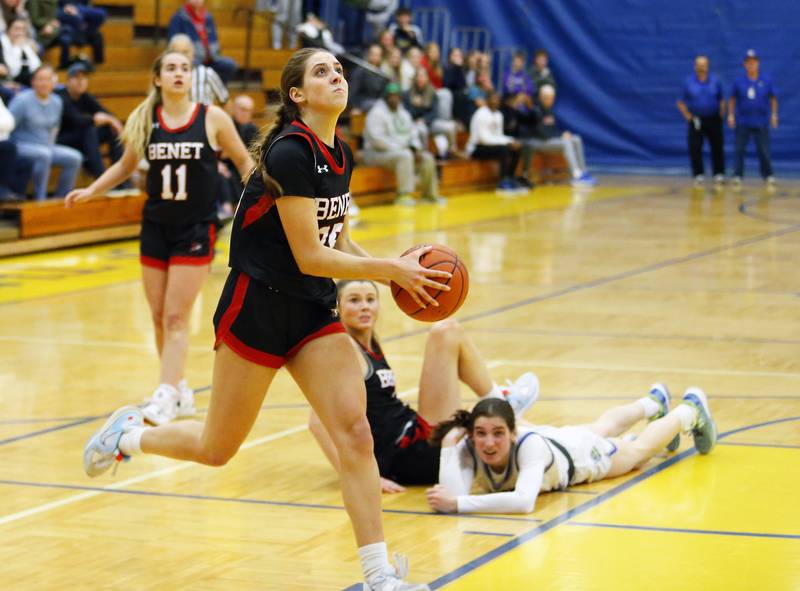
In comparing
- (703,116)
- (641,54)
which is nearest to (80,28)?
(703,116)

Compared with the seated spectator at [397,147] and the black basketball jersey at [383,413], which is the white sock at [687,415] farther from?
the seated spectator at [397,147]

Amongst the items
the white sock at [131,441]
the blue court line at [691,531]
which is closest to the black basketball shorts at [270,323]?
the white sock at [131,441]

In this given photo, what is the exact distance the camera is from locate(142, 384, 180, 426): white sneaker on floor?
7469 mm

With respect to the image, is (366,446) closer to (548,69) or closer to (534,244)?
(534,244)

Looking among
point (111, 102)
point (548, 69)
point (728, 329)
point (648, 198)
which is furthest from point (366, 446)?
point (548, 69)

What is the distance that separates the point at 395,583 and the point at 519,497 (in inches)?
52.0

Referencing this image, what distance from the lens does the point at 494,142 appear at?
23031mm

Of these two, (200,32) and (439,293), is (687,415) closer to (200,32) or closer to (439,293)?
(439,293)

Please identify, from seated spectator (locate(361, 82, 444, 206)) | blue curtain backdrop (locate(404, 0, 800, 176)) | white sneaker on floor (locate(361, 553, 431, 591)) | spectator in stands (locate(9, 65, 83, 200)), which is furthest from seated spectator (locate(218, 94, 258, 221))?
blue curtain backdrop (locate(404, 0, 800, 176))

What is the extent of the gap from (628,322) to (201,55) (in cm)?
948

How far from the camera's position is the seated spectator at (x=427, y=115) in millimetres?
22047

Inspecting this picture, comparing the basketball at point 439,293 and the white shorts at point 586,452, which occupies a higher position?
the basketball at point 439,293

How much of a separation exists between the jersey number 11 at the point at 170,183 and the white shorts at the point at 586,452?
2.54 metres

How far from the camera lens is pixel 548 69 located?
89.6 feet
